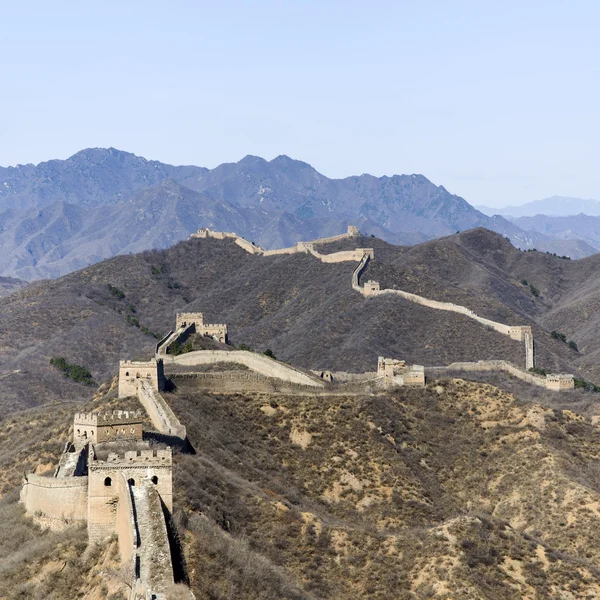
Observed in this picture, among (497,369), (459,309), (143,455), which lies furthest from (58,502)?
(459,309)

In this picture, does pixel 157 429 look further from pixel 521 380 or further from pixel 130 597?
pixel 521 380

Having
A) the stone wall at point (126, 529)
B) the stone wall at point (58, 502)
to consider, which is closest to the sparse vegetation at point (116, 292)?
the stone wall at point (58, 502)

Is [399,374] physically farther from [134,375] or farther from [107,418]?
[107,418]

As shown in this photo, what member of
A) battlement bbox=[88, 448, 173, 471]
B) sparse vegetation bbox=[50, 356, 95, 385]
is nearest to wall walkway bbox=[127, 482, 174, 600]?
battlement bbox=[88, 448, 173, 471]

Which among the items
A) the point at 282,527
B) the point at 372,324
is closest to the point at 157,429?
the point at 282,527

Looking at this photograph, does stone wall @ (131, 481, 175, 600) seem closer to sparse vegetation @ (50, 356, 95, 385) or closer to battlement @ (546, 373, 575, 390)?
battlement @ (546, 373, 575, 390)
